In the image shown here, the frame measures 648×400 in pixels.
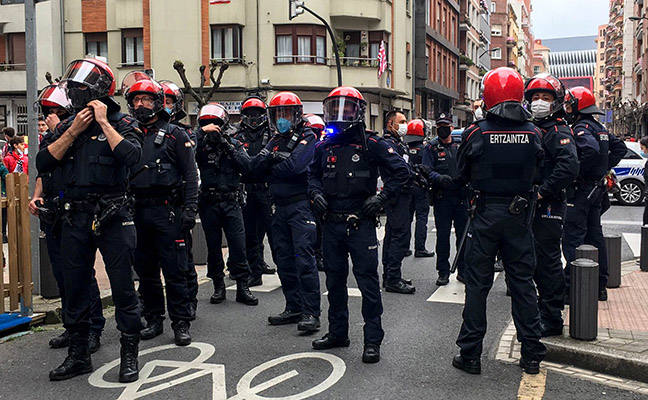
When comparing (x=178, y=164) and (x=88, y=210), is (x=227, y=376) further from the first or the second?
(x=178, y=164)

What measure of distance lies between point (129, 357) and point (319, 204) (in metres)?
1.90

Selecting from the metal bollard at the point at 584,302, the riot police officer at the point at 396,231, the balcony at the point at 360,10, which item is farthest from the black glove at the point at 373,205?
the balcony at the point at 360,10

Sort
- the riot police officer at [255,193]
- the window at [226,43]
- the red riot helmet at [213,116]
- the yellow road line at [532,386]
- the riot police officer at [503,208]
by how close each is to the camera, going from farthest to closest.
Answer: the window at [226,43] → the riot police officer at [255,193] → the red riot helmet at [213,116] → the riot police officer at [503,208] → the yellow road line at [532,386]

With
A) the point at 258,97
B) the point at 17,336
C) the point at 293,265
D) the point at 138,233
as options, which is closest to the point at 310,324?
the point at 293,265

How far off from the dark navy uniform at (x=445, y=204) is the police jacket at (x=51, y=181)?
471 centimetres

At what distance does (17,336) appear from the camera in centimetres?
628

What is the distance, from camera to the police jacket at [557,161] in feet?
18.3

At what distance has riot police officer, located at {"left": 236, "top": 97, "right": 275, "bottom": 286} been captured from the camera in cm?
802

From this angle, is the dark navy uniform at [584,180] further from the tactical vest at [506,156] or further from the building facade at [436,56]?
the building facade at [436,56]

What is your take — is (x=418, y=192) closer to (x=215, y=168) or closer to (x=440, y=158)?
(x=440, y=158)

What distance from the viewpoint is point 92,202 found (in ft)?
16.4

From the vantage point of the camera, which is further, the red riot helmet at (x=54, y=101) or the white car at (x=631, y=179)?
the white car at (x=631, y=179)

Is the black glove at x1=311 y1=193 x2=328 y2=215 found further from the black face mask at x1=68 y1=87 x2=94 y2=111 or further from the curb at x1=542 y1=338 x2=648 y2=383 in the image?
the curb at x1=542 y1=338 x2=648 y2=383

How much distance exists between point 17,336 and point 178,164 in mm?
2234
